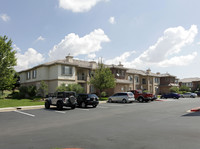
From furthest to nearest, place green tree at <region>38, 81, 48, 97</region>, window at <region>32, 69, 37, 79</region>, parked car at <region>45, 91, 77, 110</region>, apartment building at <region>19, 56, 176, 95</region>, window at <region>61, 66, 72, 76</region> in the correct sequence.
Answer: window at <region>32, 69, 37, 79</region> < window at <region>61, 66, 72, 76</region> < apartment building at <region>19, 56, 176, 95</region> < green tree at <region>38, 81, 48, 97</region> < parked car at <region>45, 91, 77, 110</region>

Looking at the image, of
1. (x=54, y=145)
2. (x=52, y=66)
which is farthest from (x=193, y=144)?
(x=52, y=66)

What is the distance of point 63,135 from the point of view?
7309 mm

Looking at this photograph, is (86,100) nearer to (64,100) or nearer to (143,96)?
(64,100)

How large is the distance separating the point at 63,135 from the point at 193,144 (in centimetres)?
512

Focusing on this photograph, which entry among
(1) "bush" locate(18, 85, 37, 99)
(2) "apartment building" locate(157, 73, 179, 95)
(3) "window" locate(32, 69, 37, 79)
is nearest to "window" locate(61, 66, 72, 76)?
(1) "bush" locate(18, 85, 37, 99)

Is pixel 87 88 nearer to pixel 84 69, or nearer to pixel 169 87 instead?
pixel 84 69

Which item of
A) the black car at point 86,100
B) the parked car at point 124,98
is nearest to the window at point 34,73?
the parked car at point 124,98

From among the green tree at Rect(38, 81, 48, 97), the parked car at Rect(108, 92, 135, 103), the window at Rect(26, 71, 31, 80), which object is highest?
the window at Rect(26, 71, 31, 80)

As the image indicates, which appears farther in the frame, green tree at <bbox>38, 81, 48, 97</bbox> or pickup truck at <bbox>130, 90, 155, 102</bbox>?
green tree at <bbox>38, 81, 48, 97</bbox>

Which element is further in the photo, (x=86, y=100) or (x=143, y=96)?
(x=143, y=96)

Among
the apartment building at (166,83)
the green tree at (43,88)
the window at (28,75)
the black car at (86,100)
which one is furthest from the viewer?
the apartment building at (166,83)

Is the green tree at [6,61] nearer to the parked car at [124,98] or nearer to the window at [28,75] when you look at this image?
the window at [28,75]

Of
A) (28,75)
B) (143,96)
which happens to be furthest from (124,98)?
(28,75)

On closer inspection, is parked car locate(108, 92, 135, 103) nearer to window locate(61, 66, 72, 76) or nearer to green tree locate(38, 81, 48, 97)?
window locate(61, 66, 72, 76)
